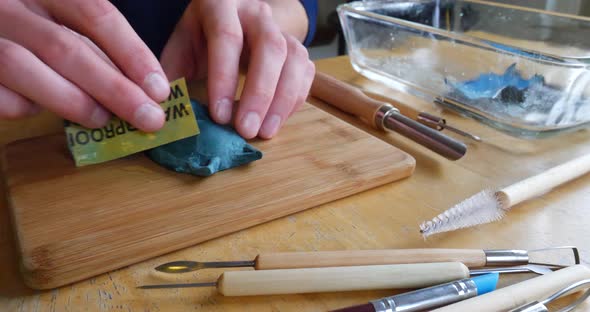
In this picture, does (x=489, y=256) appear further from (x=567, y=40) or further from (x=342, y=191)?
(x=567, y=40)

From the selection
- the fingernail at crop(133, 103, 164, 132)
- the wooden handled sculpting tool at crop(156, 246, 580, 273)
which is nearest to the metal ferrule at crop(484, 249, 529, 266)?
the wooden handled sculpting tool at crop(156, 246, 580, 273)

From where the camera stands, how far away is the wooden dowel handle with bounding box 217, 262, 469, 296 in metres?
0.43

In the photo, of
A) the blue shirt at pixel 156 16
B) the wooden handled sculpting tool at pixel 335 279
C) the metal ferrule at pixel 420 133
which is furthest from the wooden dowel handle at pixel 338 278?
the blue shirt at pixel 156 16

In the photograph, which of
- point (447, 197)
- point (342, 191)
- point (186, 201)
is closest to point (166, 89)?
point (186, 201)

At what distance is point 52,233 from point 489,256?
18.0 inches

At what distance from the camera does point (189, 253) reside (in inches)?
20.2

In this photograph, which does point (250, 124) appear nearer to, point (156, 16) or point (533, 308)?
point (533, 308)

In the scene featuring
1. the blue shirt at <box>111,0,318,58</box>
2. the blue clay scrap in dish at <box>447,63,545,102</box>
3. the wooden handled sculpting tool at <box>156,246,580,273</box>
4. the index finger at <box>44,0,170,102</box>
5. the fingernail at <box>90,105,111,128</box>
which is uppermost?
the index finger at <box>44,0,170,102</box>

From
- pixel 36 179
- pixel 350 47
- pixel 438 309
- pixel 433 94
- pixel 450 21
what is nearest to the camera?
pixel 438 309

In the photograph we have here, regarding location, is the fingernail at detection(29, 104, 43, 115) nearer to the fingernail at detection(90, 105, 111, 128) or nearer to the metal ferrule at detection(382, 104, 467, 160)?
the fingernail at detection(90, 105, 111, 128)

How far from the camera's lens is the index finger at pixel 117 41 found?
62cm

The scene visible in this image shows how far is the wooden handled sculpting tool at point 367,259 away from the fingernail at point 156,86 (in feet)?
0.84

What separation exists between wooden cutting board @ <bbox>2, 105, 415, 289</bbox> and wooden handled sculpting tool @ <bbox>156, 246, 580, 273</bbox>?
63mm

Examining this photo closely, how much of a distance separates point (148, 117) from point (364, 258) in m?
0.34
